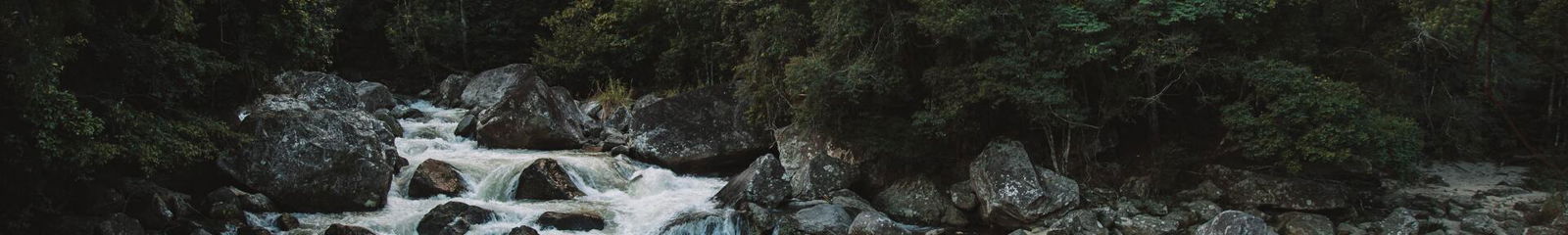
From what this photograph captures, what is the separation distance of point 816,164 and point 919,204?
1.61 meters

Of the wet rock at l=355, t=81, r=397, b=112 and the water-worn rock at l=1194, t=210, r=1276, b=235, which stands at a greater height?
the wet rock at l=355, t=81, r=397, b=112

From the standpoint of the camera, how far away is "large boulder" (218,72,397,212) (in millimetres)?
11391

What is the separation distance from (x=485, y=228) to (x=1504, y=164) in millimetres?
13213

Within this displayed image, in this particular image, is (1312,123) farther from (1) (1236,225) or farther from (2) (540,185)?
(2) (540,185)

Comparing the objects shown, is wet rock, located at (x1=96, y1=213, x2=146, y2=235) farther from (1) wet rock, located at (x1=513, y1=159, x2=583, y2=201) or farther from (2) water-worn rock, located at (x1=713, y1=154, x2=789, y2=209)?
(2) water-worn rock, located at (x1=713, y1=154, x2=789, y2=209)

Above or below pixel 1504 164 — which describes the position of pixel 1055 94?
above

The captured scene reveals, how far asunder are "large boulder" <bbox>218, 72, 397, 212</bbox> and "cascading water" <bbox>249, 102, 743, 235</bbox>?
0.70ft

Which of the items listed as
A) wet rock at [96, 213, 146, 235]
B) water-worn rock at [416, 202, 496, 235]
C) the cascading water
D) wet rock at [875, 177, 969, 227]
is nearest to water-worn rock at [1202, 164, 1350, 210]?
wet rock at [875, 177, 969, 227]

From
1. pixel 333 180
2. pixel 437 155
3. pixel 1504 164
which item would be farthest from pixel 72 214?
pixel 1504 164

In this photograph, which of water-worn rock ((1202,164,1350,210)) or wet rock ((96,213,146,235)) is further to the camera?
water-worn rock ((1202,164,1350,210))

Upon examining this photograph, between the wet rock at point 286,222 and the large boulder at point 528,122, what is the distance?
5001 millimetres

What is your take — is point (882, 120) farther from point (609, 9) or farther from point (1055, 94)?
point (609, 9)

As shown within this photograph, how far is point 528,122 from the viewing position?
15852 mm

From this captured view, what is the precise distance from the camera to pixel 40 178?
8.99 meters
